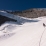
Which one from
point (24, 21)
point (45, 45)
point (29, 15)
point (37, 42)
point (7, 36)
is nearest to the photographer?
point (45, 45)

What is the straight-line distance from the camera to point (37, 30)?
5.02 m

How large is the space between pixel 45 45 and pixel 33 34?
3.22 ft

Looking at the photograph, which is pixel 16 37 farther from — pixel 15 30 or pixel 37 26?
pixel 37 26

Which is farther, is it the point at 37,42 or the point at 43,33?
the point at 43,33

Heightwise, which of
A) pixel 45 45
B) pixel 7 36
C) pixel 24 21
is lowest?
pixel 45 45

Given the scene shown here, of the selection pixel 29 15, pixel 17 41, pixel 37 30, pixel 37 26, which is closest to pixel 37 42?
pixel 17 41

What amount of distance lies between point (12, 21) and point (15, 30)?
1.40 m

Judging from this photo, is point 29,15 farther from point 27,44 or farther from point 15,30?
point 27,44

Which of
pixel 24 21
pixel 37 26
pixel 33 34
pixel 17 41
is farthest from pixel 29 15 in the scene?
pixel 17 41

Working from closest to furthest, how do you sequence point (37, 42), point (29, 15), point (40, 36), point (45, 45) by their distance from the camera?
point (45, 45) < point (37, 42) < point (40, 36) < point (29, 15)

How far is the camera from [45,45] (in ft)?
12.5

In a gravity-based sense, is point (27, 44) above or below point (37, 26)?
below

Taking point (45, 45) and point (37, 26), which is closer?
point (45, 45)

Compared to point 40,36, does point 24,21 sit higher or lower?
higher
